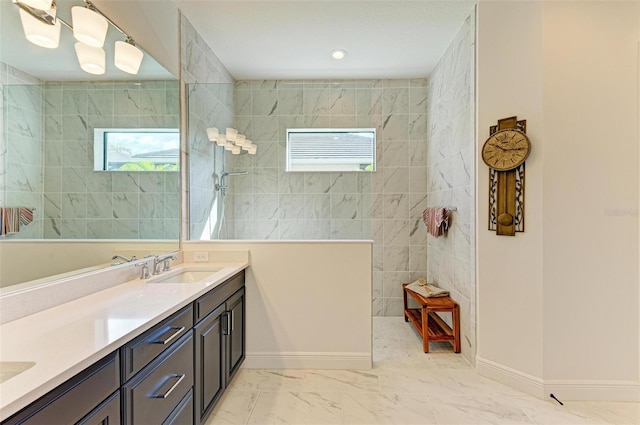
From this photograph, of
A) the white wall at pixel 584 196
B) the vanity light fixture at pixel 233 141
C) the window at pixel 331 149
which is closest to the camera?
the white wall at pixel 584 196

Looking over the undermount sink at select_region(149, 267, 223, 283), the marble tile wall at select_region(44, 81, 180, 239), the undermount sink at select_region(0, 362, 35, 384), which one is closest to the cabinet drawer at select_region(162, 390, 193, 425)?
the undermount sink at select_region(0, 362, 35, 384)

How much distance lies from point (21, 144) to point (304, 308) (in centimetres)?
187

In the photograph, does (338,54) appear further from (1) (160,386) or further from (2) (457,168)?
(1) (160,386)

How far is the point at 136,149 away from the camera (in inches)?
78.0

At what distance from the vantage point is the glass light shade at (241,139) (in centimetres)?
344

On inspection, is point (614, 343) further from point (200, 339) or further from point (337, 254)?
point (200, 339)

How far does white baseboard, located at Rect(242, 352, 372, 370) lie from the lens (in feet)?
7.77

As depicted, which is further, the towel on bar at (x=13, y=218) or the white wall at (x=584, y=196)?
the white wall at (x=584, y=196)

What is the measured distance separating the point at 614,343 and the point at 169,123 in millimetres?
3353

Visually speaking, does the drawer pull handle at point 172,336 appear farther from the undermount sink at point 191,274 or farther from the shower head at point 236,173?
the shower head at point 236,173

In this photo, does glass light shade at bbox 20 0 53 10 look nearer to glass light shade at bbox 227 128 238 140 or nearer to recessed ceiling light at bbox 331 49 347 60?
glass light shade at bbox 227 128 238 140

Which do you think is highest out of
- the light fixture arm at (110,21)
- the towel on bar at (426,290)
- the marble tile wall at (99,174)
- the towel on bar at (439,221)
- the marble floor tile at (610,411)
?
the light fixture arm at (110,21)

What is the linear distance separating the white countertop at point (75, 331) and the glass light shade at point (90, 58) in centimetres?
115

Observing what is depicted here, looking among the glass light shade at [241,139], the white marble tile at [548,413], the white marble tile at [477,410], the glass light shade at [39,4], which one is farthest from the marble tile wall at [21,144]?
the white marble tile at [548,413]
